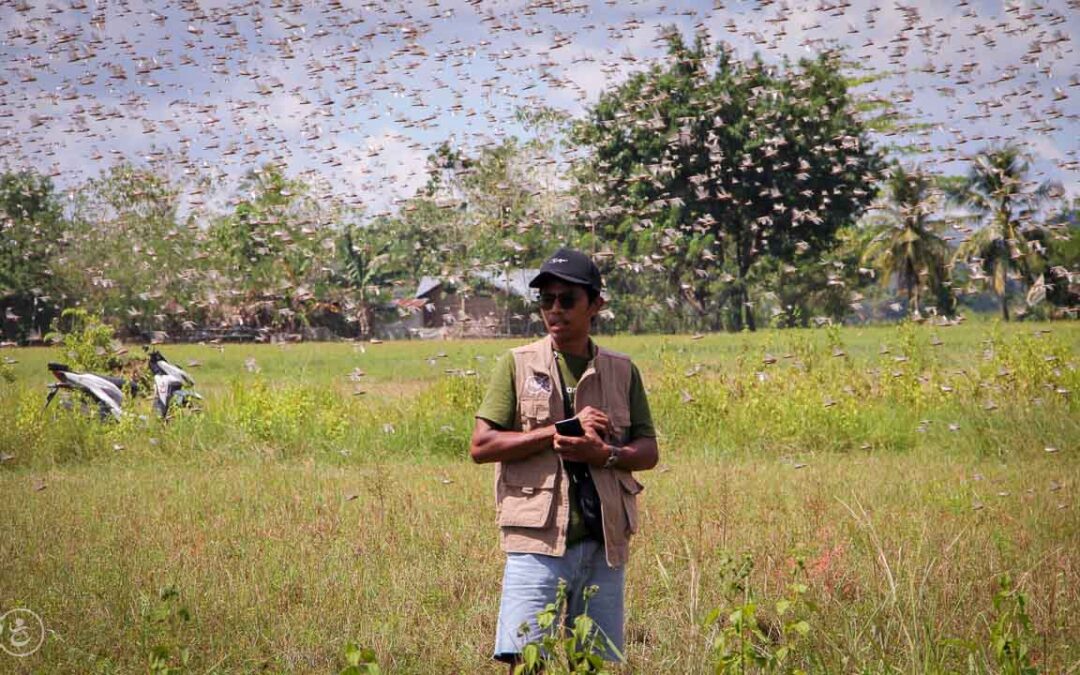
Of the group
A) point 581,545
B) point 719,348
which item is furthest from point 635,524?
point 719,348

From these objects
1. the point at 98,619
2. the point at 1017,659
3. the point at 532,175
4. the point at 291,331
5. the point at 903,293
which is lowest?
the point at 903,293

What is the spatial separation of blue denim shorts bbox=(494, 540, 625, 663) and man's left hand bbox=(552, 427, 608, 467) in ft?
0.92

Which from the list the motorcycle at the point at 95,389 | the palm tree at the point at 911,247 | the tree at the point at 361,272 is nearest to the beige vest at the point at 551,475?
the motorcycle at the point at 95,389

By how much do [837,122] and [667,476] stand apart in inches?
1256

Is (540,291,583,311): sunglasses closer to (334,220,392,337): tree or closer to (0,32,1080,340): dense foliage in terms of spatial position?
(0,32,1080,340): dense foliage

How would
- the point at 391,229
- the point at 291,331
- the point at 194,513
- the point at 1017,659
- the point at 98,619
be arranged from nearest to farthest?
the point at 1017,659
the point at 98,619
the point at 194,513
the point at 291,331
the point at 391,229

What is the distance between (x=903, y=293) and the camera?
5697 centimetres

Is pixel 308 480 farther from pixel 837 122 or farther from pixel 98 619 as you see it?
pixel 837 122

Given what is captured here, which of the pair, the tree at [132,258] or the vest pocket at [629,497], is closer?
the vest pocket at [629,497]

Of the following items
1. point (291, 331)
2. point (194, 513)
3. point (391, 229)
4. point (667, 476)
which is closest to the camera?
point (194, 513)

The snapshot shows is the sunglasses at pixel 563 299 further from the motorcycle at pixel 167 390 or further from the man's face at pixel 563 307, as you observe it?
the motorcycle at pixel 167 390

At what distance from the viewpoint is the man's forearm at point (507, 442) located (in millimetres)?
3420

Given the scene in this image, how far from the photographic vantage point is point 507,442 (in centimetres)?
347

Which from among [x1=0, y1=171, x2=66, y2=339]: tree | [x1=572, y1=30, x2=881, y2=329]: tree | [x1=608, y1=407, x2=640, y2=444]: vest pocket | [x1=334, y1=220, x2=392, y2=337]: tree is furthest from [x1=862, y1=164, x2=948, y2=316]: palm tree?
[x1=608, y1=407, x2=640, y2=444]: vest pocket
